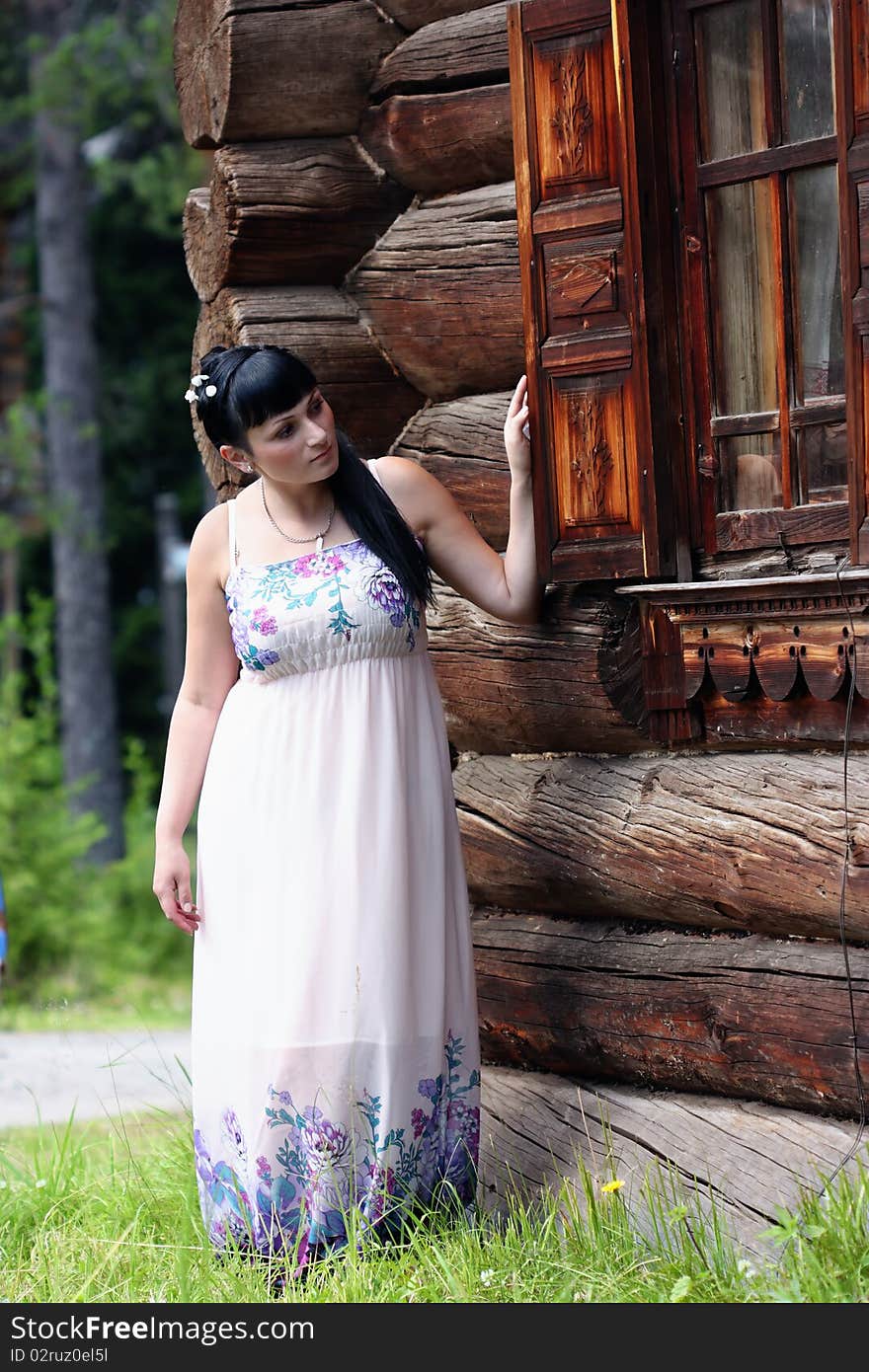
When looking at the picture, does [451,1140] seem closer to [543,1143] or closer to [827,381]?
[543,1143]

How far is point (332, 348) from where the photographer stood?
4.41 m

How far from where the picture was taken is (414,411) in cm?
451

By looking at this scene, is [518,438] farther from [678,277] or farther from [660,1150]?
[660,1150]

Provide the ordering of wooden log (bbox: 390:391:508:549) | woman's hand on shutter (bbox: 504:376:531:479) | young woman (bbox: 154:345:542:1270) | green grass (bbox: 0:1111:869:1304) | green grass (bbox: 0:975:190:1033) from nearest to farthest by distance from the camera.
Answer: green grass (bbox: 0:1111:869:1304), young woman (bbox: 154:345:542:1270), woman's hand on shutter (bbox: 504:376:531:479), wooden log (bbox: 390:391:508:549), green grass (bbox: 0:975:190:1033)

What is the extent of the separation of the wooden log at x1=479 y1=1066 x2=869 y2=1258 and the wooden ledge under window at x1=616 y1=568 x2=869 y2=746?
30.1 inches

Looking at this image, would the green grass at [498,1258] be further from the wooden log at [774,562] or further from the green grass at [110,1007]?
the green grass at [110,1007]

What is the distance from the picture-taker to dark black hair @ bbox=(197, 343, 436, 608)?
347 centimetres

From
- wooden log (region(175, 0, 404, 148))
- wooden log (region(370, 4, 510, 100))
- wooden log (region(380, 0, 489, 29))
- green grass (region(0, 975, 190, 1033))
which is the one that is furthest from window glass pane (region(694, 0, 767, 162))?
green grass (region(0, 975, 190, 1033))

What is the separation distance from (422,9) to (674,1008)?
245cm

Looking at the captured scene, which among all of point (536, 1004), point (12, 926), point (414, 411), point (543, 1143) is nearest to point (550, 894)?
point (536, 1004)

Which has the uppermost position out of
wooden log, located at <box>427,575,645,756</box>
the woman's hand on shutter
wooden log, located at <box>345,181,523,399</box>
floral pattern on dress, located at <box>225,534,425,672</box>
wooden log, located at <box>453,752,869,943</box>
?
wooden log, located at <box>345,181,523,399</box>

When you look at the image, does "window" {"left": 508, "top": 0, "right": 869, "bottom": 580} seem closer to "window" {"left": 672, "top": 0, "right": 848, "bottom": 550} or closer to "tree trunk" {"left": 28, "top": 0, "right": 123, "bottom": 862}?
"window" {"left": 672, "top": 0, "right": 848, "bottom": 550}

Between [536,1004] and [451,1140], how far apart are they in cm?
43

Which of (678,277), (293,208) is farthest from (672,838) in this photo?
(293,208)
